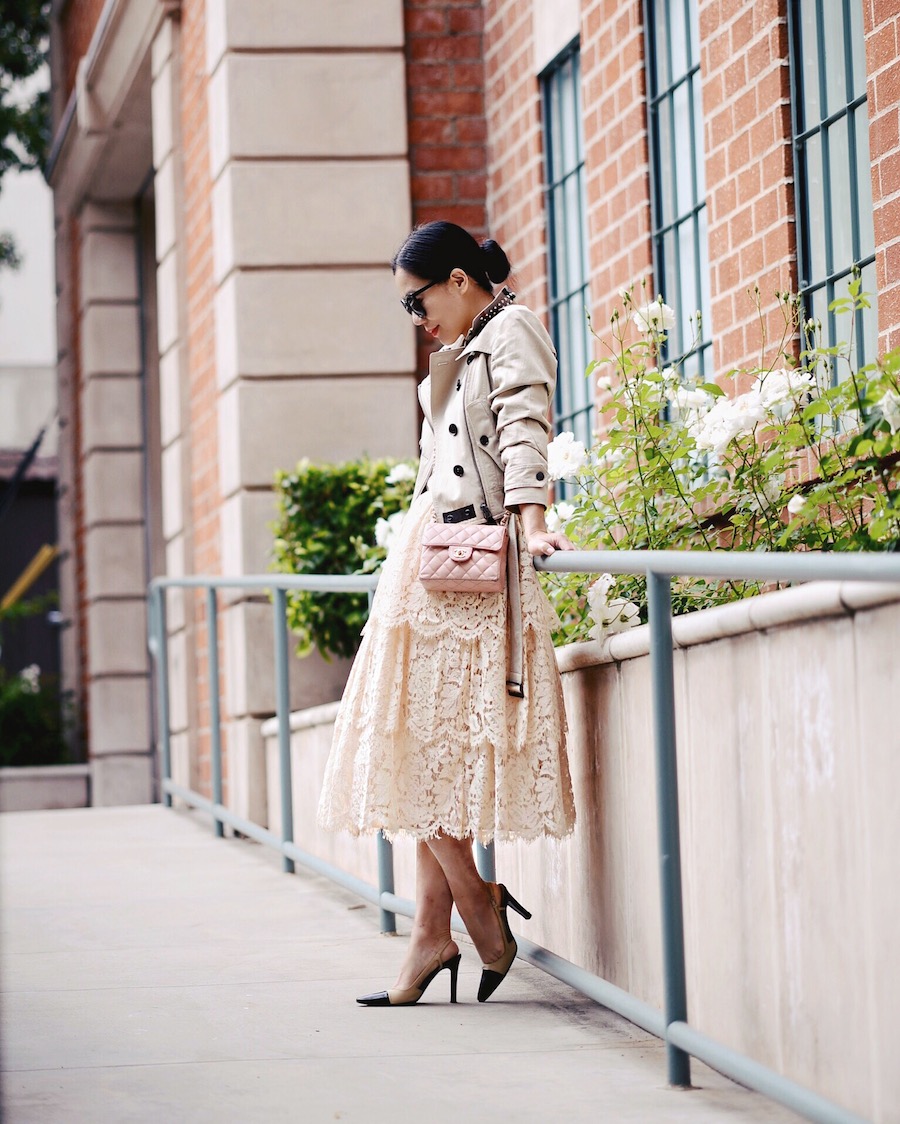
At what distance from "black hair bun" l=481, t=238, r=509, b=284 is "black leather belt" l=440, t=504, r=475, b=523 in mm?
556

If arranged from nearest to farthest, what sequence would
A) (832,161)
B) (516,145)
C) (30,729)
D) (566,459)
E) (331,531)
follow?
(566,459) → (832,161) → (331,531) → (516,145) → (30,729)

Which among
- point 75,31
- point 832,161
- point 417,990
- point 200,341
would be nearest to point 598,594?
point 417,990

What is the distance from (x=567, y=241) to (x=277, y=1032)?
14.5 feet

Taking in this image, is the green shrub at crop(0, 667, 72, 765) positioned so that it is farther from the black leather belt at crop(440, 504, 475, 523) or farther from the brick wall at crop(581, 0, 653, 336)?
the black leather belt at crop(440, 504, 475, 523)

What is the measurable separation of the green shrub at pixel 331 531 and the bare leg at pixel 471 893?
10.2 feet

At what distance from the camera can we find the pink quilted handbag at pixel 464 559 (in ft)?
13.4

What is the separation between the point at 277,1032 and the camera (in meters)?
4.20

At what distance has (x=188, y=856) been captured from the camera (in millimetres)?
7680

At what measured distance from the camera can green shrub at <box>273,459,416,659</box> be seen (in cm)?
750

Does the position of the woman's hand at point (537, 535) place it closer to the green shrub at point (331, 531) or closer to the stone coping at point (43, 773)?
the green shrub at point (331, 531)

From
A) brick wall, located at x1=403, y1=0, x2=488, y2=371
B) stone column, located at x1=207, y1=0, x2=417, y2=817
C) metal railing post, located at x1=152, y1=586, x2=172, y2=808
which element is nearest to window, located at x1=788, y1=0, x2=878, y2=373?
stone column, located at x1=207, y1=0, x2=417, y2=817

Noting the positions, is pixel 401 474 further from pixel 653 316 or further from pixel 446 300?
pixel 446 300

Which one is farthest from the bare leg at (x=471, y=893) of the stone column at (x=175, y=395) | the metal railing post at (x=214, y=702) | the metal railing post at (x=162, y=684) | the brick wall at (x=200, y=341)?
the stone column at (x=175, y=395)

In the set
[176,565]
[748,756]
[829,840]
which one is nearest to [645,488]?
[748,756]
